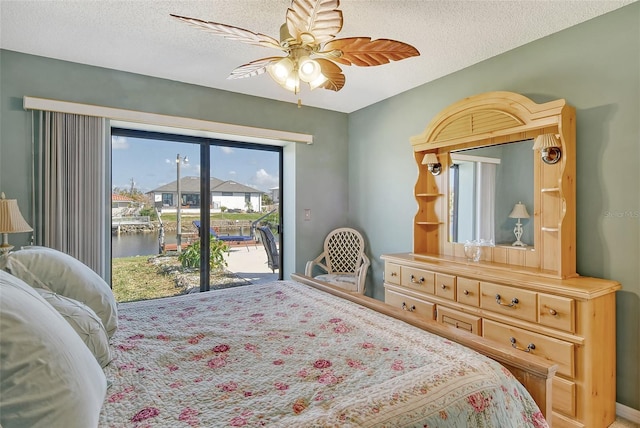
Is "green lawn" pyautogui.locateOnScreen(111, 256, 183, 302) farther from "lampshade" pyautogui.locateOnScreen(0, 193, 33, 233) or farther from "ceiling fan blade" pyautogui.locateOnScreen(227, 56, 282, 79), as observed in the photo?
"ceiling fan blade" pyautogui.locateOnScreen(227, 56, 282, 79)

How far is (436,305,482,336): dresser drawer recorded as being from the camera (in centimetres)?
238

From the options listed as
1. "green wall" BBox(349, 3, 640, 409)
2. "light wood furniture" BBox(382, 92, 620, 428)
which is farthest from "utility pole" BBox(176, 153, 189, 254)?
"green wall" BBox(349, 3, 640, 409)

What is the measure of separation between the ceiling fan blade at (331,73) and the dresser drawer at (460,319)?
184 cm

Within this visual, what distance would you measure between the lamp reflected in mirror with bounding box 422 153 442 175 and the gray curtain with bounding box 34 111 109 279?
289 cm

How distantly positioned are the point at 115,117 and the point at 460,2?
2837 millimetres

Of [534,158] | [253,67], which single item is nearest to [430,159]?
[534,158]

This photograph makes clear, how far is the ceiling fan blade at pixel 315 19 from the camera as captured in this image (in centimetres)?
153

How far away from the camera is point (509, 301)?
219 centimetres

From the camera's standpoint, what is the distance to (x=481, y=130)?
263 centimetres

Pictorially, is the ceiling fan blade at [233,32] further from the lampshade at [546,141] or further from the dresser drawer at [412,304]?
the dresser drawer at [412,304]

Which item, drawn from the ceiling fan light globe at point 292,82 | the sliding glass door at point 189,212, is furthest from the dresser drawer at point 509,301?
the sliding glass door at point 189,212

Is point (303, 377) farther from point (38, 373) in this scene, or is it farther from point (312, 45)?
point (312, 45)

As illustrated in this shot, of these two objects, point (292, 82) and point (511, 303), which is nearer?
point (292, 82)

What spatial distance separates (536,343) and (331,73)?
6.83 feet
